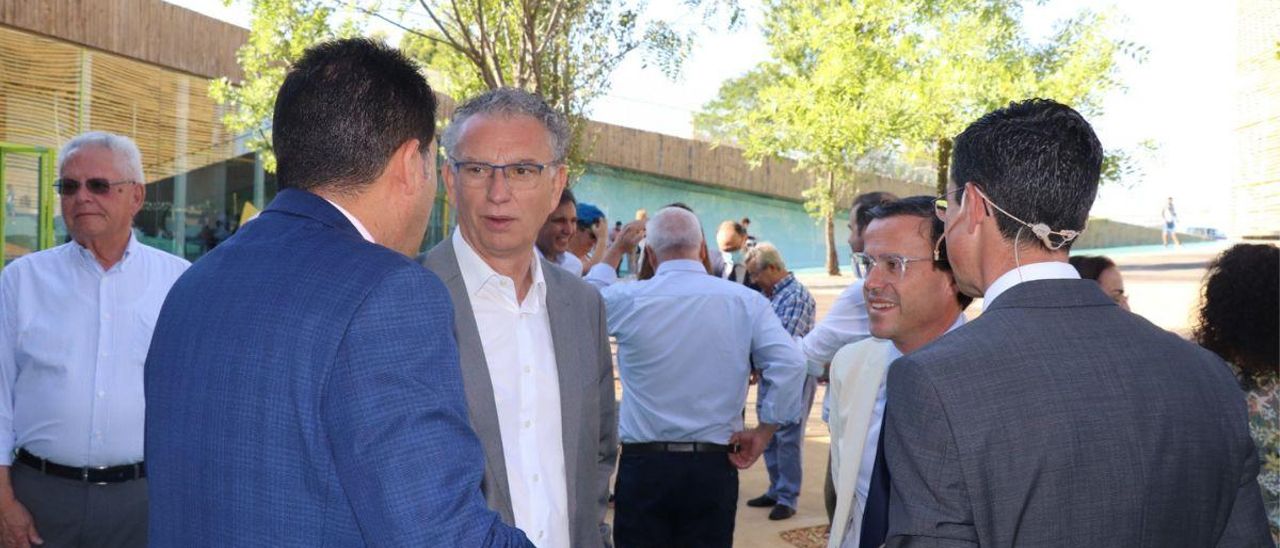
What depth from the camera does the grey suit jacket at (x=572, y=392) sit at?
9.26ft

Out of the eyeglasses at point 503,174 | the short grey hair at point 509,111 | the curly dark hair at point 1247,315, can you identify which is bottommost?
the curly dark hair at point 1247,315

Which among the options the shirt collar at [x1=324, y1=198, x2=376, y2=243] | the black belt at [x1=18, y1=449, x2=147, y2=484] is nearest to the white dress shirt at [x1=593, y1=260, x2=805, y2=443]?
the black belt at [x1=18, y1=449, x2=147, y2=484]

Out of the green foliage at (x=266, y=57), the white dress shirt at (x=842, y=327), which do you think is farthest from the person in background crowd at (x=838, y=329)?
the green foliage at (x=266, y=57)

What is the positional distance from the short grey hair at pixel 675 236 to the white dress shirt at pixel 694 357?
2.9 inches

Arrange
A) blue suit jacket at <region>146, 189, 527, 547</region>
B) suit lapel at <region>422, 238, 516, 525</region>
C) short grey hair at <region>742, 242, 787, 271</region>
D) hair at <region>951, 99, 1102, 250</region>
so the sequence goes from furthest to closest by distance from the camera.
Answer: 1. short grey hair at <region>742, 242, 787, 271</region>
2. suit lapel at <region>422, 238, 516, 525</region>
3. hair at <region>951, 99, 1102, 250</region>
4. blue suit jacket at <region>146, 189, 527, 547</region>

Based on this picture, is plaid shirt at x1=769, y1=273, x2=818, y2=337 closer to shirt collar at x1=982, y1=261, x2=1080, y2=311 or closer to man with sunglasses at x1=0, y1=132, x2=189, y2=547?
man with sunglasses at x1=0, y1=132, x2=189, y2=547

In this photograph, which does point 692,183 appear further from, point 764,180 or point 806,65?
point 806,65

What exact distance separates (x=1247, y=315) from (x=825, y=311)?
57.1 ft

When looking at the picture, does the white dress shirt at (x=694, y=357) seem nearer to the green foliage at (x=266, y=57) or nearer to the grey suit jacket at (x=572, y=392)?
the grey suit jacket at (x=572, y=392)

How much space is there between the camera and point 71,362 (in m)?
3.98

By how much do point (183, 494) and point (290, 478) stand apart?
0.85 feet

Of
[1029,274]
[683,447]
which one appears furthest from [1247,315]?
[683,447]

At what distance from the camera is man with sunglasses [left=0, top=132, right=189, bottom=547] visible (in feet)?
12.9

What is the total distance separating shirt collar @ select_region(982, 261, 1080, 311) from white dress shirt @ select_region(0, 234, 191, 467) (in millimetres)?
3058
